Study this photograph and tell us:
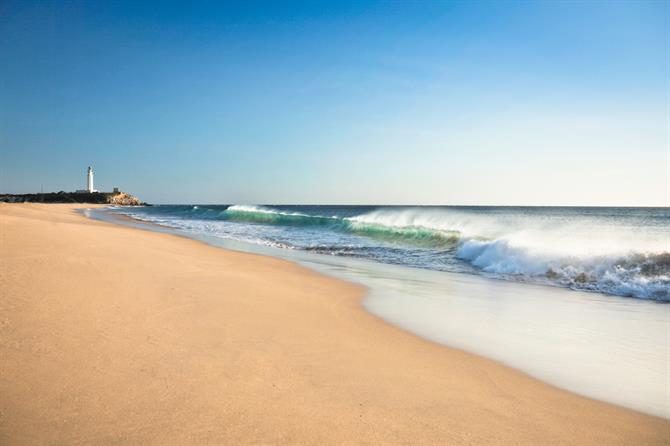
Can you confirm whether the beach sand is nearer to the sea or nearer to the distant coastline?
the sea

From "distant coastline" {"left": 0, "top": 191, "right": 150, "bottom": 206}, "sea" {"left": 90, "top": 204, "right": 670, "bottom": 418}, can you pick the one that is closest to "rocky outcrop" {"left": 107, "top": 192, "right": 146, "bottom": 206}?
"distant coastline" {"left": 0, "top": 191, "right": 150, "bottom": 206}

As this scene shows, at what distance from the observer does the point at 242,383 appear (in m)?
2.57

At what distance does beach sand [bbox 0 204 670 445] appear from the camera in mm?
2061

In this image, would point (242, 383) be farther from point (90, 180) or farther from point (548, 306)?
point (90, 180)

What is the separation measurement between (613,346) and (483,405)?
8.22 ft

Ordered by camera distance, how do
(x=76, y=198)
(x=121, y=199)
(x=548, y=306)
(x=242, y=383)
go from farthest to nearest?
1. (x=121, y=199)
2. (x=76, y=198)
3. (x=548, y=306)
4. (x=242, y=383)

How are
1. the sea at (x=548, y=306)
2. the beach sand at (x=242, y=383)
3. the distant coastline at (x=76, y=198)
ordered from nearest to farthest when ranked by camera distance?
the beach sand at (x=242, y=383) → the sea at (x=548, y=306) → the distant coastline at (x=76, y=198)

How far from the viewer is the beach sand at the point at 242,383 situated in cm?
206

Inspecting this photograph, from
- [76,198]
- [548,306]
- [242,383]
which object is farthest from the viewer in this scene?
[76,198]

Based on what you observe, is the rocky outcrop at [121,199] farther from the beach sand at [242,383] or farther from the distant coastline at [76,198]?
the beach sand at [242,383]

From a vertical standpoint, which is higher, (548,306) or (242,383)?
(242,383)

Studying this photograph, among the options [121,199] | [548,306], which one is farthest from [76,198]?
[548,306]

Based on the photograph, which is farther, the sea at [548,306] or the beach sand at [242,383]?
the sea at [548,306]

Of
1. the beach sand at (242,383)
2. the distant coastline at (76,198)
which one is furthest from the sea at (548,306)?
the distant coastline at (76,198)
